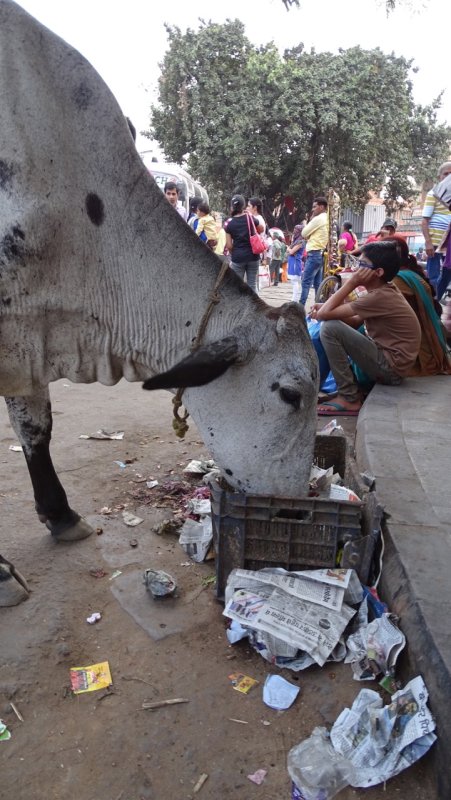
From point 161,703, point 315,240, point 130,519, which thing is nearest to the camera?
point 161,703

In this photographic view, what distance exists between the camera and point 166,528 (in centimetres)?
314

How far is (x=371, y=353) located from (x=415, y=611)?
9.88 feet

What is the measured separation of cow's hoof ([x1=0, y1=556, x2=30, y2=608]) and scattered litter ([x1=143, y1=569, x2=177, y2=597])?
518 mm

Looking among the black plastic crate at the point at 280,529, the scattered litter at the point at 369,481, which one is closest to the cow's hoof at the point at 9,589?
the black plastic crate at the point at 280,529

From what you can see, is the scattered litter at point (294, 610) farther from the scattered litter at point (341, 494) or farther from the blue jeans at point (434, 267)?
the blue jeans at point (434, 267)

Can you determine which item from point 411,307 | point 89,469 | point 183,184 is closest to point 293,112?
point 183,184

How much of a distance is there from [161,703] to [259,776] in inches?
16.5

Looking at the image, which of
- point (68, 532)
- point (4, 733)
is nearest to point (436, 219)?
point (68, 532)

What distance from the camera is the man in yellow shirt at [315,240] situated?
30.1 feet

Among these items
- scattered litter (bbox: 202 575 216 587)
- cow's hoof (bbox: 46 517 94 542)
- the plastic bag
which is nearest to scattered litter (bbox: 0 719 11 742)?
the plastic bag

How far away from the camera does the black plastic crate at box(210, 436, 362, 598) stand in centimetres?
235

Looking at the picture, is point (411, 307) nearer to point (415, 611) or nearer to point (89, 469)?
point (89, 469)

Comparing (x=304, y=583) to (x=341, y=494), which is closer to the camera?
(x=304, y=583)

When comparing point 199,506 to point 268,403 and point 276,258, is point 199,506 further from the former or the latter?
point 276,258
